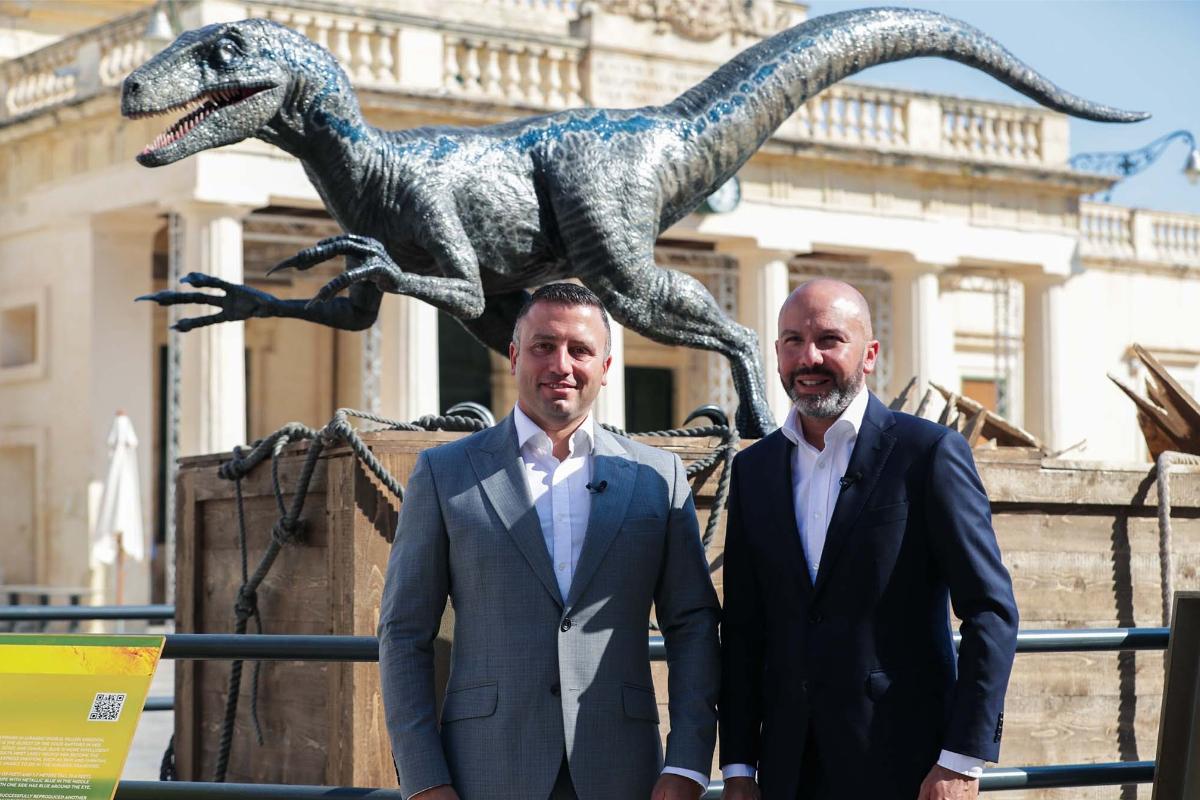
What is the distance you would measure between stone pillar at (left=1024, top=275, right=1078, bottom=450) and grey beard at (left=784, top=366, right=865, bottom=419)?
22.9 meters

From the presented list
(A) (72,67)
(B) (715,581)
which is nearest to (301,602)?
(B) (715,581)

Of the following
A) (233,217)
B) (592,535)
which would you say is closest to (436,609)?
(592,535)

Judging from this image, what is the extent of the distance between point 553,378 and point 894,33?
102 inches

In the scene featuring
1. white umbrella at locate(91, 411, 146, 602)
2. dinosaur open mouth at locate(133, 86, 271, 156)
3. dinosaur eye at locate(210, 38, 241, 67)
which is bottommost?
white umbrella at locate(91, 411, 146, 602)

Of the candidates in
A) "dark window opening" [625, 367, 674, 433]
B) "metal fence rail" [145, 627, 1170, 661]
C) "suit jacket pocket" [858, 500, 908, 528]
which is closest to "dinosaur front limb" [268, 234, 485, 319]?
"metal fence rail" [145, 627, 1170, 661]

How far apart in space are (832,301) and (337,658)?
130 cm

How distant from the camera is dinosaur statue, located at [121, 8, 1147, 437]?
16.3 feet

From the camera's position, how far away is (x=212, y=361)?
65.0ft

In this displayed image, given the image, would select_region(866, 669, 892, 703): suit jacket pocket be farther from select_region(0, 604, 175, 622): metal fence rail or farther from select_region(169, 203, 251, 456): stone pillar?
select_region(169, 203, 251, 456): stone pillar

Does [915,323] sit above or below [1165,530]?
above

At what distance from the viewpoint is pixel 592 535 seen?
345 cm

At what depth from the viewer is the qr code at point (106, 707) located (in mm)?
3594

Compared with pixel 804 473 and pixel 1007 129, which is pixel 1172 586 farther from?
pixel 1007 129

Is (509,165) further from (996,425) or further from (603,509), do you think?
(996,425)
